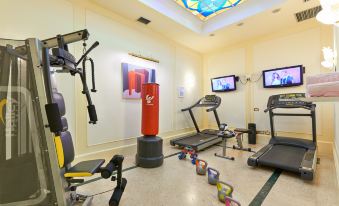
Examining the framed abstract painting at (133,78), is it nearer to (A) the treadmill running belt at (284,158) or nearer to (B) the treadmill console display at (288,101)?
(A) the treadmill running belt at (284,158)

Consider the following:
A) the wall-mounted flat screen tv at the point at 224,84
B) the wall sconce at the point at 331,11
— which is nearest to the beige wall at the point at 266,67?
the wall-mounted flat screen tv at the point at 224,84

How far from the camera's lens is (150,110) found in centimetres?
341

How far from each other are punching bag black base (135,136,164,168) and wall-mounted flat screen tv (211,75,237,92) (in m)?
3.45

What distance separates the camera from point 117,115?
3.77 metres

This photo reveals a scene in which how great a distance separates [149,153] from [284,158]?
245 cm

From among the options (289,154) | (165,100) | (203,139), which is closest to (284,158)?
(289,154)

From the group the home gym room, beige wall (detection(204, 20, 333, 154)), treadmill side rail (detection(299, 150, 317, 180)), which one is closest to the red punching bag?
the home gym room

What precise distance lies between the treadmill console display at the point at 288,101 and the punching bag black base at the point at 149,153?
2910 mm

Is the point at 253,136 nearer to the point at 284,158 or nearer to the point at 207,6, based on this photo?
the point at 284,158

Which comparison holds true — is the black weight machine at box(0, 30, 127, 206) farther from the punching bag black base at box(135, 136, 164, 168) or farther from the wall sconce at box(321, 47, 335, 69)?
the wall sconce at box(321, 47, 335, 69)

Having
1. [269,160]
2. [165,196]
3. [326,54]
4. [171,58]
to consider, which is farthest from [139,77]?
[326,54]

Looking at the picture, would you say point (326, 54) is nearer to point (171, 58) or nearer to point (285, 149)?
point (285, 149)

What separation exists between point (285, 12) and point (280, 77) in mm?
1580

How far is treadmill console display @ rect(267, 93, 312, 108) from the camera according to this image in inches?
146
